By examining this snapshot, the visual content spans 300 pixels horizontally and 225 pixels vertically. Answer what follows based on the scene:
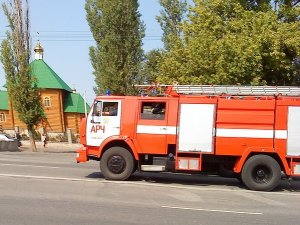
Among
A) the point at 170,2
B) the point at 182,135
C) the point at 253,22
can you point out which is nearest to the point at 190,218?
the point at 182,135

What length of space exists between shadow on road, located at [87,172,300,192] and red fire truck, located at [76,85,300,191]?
0.48 meters

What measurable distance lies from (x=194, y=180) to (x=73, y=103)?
50.7m

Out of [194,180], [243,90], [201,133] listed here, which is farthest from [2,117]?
[243,90]

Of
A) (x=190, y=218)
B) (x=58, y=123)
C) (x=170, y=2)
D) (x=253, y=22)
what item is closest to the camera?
(x=190, y=218)

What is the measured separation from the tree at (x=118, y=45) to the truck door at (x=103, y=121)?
80.3 ft

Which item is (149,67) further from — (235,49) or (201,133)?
(201,133)

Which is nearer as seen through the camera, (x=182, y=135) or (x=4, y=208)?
(x=4, y=208)

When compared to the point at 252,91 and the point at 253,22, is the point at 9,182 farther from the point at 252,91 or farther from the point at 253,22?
the point at 253,22

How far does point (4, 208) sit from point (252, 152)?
7281 mm

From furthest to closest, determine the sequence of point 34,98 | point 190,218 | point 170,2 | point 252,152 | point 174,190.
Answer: point 170,2, point 34,98, point 252,152, point 174,190, point 190,218

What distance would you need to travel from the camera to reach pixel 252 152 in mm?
13633

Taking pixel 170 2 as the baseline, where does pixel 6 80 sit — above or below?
below

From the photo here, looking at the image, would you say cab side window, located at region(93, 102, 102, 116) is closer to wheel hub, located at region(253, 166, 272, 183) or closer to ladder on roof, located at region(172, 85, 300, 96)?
ladder on roof, located at region(172, 85, 300, 96)

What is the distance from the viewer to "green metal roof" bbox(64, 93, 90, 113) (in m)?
63.7
